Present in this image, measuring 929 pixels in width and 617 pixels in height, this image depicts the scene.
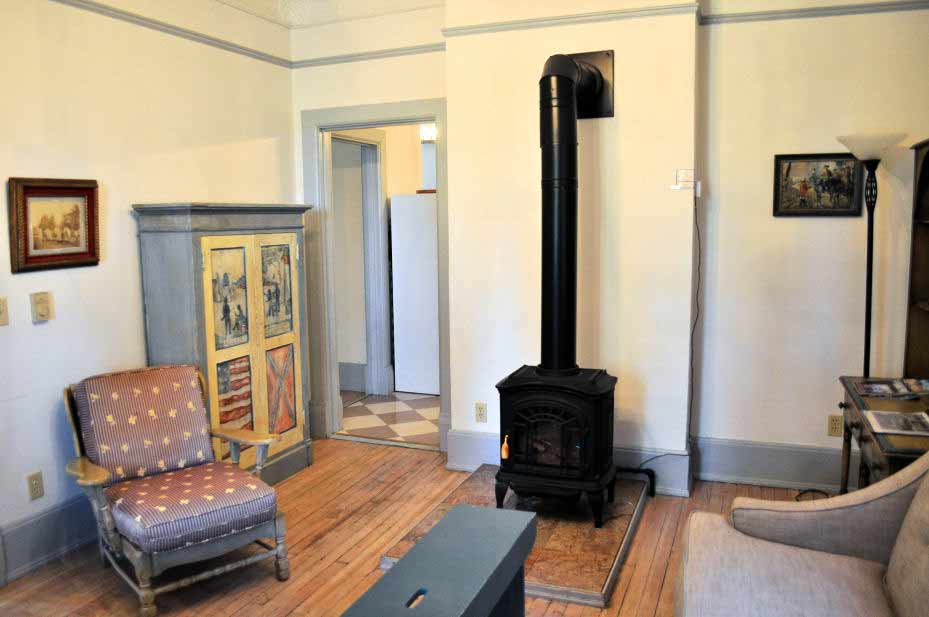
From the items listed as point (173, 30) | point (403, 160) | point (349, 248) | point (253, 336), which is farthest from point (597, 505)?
point (403, 160)

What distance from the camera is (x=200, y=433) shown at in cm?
347

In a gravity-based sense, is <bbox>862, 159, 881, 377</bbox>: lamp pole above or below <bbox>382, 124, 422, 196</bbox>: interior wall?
below

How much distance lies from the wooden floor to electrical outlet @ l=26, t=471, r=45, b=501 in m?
0.31

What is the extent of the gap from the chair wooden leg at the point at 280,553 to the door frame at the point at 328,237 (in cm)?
167

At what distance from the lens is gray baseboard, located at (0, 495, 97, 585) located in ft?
10.4

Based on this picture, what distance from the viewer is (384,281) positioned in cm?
595

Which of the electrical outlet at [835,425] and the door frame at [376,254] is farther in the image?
the door frame at [376,254]

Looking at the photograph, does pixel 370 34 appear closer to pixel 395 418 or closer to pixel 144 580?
pixel 395 418

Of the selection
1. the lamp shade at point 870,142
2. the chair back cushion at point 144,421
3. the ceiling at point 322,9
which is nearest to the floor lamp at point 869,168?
the lamp shade at point 870,142

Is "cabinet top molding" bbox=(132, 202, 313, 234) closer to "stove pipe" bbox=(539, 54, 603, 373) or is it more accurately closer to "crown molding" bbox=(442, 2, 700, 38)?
"crown molding" bbox=(442, 2, 700, 38)

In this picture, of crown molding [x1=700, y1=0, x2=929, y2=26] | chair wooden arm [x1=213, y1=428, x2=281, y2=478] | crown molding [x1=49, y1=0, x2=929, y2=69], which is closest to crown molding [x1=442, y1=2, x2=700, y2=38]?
crown molding [x1=49, y1=0, x2=929, y2=69]

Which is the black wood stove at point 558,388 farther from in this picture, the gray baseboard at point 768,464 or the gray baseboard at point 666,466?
the gray baseboard at point 768,464

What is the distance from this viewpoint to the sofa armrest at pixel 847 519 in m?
2.21

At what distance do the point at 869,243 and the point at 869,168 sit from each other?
345 mm
